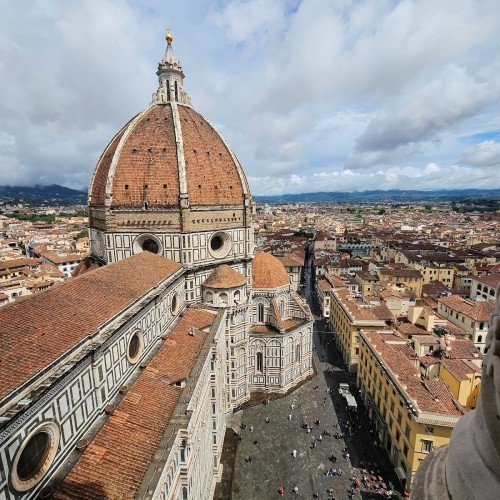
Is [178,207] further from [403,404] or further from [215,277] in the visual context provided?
[403,404]

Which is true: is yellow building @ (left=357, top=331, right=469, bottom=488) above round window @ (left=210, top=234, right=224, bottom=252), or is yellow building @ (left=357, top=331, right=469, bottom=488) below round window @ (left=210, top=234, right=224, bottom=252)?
below

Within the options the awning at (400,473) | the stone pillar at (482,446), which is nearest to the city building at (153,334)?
the stone pillar at (482,446)

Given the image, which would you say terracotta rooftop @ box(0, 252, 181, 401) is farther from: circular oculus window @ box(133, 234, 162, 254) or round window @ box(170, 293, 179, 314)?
circular oculus window @ box(133, 234, 162, 254)

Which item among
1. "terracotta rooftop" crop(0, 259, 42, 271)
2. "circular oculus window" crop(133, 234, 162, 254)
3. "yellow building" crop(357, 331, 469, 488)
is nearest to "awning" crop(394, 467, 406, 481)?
"yellow building" crop(357, 331, 469, 488)

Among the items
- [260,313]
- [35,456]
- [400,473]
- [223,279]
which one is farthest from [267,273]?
[35,456]

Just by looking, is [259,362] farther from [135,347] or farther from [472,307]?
[472,307]

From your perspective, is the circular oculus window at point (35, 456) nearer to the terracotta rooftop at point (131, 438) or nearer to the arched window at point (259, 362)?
the terracotta rooftop at point (131, 438)
